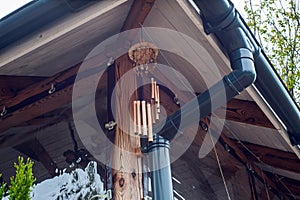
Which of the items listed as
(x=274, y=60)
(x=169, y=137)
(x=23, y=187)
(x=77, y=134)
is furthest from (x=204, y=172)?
(x=274, y=60)

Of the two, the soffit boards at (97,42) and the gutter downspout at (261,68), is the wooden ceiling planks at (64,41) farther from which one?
the gutter downspout at (261,68)

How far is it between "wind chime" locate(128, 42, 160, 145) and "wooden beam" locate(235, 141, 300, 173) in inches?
62.3

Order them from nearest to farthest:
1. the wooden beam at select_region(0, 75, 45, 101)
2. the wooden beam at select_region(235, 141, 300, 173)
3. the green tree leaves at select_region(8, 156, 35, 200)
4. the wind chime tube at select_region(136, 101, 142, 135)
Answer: the green tree leaves at select_region(8, 156, 35, 200) → the wind chime tube at select_region(136, 101, 142, 135) → the wooden beam at select_region(0, 75, 45, 101) → the wooden beam at select_region(235, 141, 300, 173)

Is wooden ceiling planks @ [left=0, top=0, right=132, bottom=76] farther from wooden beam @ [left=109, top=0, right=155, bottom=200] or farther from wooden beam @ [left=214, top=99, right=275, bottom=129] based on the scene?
wooden beam @ [left=214, top=99, right=275, bottom=129]

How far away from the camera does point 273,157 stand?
389 cm

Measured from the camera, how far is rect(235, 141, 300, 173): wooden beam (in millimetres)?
3760

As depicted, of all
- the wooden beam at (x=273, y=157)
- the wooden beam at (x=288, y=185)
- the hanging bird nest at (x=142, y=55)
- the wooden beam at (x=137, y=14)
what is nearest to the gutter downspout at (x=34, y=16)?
the wooden beam at (x=137, y=14)

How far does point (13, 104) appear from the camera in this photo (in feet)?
10.0

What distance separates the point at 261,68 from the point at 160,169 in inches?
38.7

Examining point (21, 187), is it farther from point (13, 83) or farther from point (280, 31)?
point (280, 31)

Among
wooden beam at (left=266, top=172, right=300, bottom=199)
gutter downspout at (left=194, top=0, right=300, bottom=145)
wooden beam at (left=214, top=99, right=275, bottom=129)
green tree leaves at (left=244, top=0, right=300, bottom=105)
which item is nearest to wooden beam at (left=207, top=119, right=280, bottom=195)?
wooden beam at (left=266, top=172, right=300, bottom=199)

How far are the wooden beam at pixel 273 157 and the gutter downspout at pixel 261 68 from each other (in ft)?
1.60

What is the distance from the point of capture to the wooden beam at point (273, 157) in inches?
148

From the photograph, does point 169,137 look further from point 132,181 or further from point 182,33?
point 182,33
